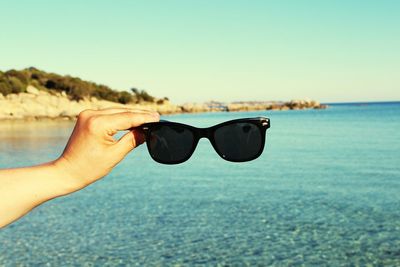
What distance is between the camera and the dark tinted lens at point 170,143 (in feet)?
6.01

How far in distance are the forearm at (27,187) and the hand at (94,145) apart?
26mm

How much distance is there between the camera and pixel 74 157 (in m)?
1.54

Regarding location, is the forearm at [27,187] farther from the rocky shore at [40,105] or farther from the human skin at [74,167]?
the rocky shore at [40,105]

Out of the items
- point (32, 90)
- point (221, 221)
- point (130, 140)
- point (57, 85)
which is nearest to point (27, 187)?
point (130, 140)

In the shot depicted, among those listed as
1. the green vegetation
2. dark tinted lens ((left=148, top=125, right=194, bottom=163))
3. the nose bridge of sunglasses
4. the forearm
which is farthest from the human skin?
the green vegetation

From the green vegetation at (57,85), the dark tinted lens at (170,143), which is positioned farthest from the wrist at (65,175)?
the green vegetation at (57,85)

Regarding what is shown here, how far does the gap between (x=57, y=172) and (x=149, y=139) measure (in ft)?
1.25

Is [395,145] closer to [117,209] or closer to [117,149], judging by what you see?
[117,209]

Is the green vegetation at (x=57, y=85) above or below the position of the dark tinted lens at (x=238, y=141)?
above

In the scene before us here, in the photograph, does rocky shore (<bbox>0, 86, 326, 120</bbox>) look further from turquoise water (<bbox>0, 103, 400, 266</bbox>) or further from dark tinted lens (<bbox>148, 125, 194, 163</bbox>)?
dark tinted lens (<bbox>148, 125, 194, 163</bbox>)

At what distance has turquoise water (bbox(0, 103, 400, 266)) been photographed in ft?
26.6

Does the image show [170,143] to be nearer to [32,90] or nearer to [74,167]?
[74,167]

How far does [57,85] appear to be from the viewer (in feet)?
259

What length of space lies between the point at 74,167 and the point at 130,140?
204 mm
